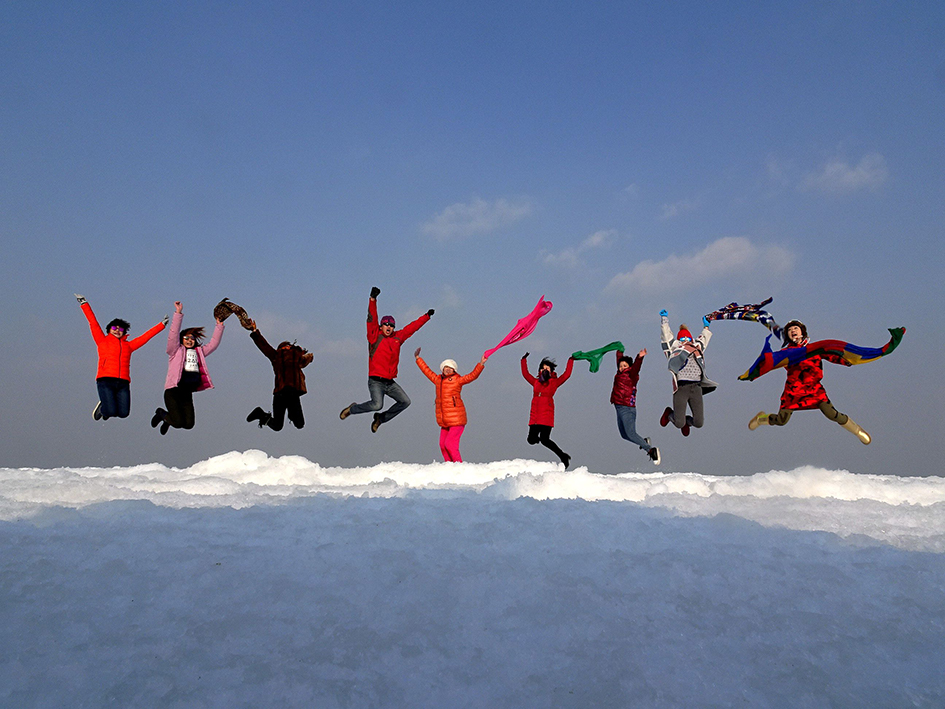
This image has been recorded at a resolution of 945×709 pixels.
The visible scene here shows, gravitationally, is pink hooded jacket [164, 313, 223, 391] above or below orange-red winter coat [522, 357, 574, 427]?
above

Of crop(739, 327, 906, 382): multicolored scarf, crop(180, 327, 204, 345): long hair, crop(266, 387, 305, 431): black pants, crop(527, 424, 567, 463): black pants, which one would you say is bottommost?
crop(527, 424, 567, 463): black pants

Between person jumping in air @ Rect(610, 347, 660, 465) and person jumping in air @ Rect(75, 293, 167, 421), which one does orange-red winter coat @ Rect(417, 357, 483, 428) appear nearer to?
person jumping in air @ Rect(610, 347, 660, 465)

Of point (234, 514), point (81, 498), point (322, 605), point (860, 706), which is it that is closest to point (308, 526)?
point (234, 514)

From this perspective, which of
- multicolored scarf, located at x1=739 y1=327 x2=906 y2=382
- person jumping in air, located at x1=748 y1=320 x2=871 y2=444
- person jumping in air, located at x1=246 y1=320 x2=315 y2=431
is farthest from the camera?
person jumping in air, located at x1=246 y1=320 x2=315 y2=431

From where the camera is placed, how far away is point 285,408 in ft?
39.3

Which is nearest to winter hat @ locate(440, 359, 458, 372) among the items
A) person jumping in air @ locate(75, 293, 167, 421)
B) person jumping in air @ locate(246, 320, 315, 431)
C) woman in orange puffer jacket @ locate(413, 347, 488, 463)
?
woman in orange puffer jacket @ locate(413, 347, 488, 463)

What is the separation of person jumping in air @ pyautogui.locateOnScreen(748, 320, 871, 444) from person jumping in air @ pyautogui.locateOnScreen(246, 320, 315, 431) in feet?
28.2

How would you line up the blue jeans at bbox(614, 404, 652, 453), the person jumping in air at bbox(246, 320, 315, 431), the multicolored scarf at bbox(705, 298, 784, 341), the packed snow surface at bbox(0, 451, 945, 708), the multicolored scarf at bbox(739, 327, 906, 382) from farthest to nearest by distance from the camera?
the blue jeans at bbox(614, 404, 652, 453), the person jumping in air at bbox(246, 320, 315, 431), the multicolored scarf at bbox(705, 298, 784, 341), the multicolored scarf at bbox(739, 327, 906, 382), the packed snow surface at bbox(0, 451, 945, 708)

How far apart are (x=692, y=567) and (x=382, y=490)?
11.4 feet

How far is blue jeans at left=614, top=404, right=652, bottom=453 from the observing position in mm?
13180

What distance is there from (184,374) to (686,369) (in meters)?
9.57

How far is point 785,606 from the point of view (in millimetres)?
3668

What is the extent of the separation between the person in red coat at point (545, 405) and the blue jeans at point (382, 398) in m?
2.85

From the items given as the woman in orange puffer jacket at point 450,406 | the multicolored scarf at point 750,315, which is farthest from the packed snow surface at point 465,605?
the woman in orange puffer jacket at point 450,406
